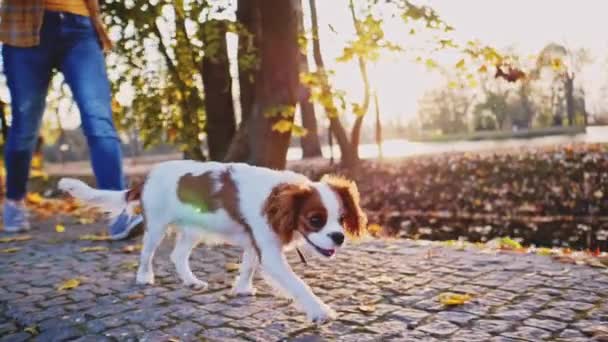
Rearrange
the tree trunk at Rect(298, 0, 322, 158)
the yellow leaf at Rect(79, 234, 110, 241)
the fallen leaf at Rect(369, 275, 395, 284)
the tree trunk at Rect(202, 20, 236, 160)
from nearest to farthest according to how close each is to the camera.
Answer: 1. the fallen leaf at Rect(369, 275, 395, 284)
2. the yellow leaf at Rect(79, 234, 110, 241)
3. the tree trunk at Rect(202, 20, 236, 160)
4. the tree trunk at Rect(298, 0, 322, 158)

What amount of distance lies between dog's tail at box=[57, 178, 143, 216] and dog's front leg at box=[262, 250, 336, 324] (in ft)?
3.93

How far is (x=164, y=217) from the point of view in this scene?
3354 mm

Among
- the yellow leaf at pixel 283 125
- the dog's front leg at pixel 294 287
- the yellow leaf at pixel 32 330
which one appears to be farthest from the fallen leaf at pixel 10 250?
the dog's front leg at pixel 294 287

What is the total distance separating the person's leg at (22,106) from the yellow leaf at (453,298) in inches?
129

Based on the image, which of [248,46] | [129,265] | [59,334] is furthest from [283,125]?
[59,334]

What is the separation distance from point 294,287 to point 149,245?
41.4 inches

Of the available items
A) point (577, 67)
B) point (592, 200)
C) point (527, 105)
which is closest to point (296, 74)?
point (592, 200)

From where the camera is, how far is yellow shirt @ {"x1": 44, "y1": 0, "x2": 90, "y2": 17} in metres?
4.37

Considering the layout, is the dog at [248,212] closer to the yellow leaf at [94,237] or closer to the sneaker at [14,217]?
the yellow leaf at [94,237]

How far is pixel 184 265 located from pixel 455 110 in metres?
66.3

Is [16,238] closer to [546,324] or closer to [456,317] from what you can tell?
[456,317]

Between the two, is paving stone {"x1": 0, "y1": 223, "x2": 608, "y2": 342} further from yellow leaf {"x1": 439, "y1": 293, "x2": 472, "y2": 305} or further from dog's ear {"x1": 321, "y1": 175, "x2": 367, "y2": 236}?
dog's ear {"x1": 321, "y1": 175, "x2": 367, "y2": 236}

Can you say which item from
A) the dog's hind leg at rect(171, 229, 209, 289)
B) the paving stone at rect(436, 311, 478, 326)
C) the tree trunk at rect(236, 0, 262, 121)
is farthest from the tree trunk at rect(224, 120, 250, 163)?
the paving stone at rect(436, 311, 478, 326)

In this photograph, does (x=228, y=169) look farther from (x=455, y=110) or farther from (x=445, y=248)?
(x=455, y=110)
